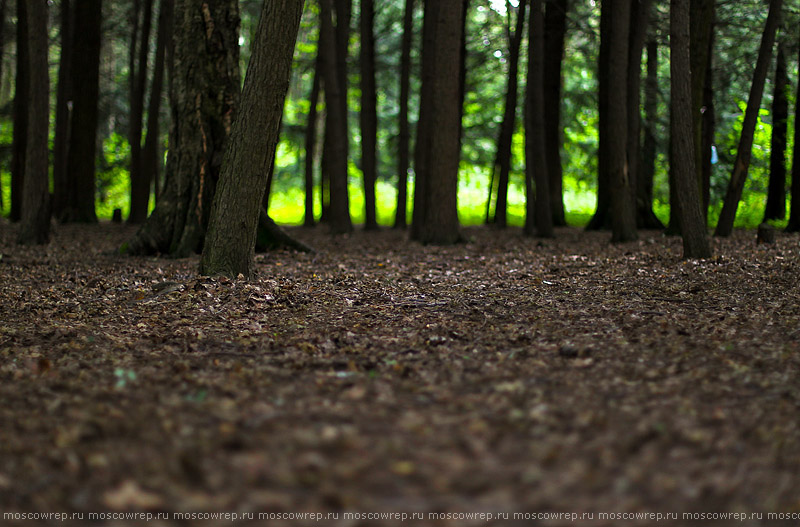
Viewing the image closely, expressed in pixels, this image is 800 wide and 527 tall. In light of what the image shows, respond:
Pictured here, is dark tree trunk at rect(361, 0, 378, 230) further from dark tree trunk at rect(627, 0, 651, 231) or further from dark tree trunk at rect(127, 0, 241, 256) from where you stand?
dark tree trunk at rect(127, 0, 241, 256)

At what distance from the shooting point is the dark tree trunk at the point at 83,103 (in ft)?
52.9

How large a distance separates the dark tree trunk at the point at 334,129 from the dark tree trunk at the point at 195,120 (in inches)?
148

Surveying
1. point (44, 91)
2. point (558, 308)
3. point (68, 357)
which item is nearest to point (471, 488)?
point (68, 357)

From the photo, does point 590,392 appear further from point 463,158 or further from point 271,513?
point 463,158

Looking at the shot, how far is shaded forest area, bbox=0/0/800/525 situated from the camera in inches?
112

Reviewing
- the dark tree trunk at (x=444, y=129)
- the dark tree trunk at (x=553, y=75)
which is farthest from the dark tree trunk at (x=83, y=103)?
the dark tree trunk at (x=553, y=75)

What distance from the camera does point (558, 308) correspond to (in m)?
6.42

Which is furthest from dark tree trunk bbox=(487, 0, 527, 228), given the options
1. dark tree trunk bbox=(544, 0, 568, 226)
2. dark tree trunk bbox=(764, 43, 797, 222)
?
dark tree trunk bbox=(764, 43, 797, 222)

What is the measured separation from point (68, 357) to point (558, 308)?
3.90 m

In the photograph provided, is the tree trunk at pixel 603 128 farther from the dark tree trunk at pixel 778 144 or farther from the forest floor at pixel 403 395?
the forest floor at pixel 403 395

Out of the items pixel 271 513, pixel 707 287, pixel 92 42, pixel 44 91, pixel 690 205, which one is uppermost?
pixel 92 42

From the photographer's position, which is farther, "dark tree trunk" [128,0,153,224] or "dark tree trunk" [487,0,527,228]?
"dark tree trunk" [128,0,153,224]

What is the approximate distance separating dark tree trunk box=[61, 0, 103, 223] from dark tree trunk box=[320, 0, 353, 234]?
5595 mm

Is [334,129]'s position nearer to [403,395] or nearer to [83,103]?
[83,103]
